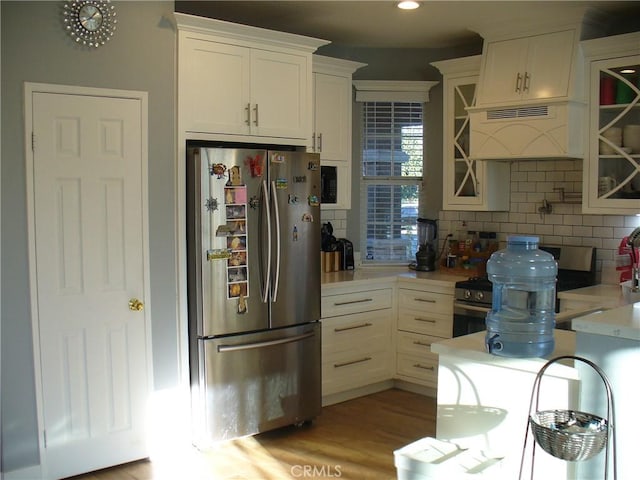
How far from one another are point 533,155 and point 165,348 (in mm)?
2666

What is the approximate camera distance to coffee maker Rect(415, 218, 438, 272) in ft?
17.8

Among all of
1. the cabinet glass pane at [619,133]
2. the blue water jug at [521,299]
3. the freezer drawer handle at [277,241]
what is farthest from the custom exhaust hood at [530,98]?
the blue water jug at [521,299]

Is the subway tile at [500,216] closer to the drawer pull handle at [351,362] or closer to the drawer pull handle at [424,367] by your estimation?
the drawer pull handle at [424,367]

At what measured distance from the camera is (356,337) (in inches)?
195

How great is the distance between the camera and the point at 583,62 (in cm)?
450

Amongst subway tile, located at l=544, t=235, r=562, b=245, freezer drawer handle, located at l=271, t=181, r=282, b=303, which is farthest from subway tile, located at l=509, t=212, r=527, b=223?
freezer drawer handle, located at l=271, t=181, r=282, b=303

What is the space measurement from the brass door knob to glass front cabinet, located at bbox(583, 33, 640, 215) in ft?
9.47

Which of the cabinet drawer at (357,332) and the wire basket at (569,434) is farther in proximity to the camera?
the cabinet drawer at (357,332)

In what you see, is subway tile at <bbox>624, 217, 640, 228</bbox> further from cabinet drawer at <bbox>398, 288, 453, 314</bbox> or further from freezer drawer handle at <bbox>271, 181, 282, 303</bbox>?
freezer drawer handle at <bbox>271, 181, 282, 303</bbox>

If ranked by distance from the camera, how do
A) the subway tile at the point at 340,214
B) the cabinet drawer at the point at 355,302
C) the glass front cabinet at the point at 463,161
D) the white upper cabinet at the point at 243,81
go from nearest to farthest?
the white upper cabinet at the point at 243,81 < the cabinet drawer at the point at 355,302 < the glass front cabinet at the point at 463,161 < the subway tile at the point at 340,214

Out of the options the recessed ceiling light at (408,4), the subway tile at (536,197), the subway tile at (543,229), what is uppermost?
the recessed ceiling light at (408,4)

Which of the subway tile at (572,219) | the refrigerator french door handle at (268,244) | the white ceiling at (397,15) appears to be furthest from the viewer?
the subway tile at (572,219)

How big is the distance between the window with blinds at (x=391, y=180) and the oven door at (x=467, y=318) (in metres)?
1.04

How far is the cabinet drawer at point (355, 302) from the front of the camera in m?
4.77
